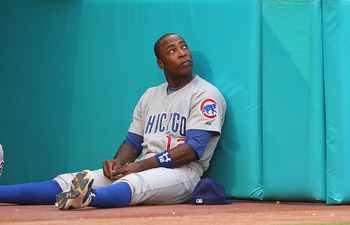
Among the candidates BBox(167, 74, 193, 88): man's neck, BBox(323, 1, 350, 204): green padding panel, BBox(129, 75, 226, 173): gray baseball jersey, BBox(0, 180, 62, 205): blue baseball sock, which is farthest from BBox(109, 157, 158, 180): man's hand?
BBox(323, 1, 350, 204): green padding panel

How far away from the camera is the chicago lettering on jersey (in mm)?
4828

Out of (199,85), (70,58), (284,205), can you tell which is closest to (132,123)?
(199,85)

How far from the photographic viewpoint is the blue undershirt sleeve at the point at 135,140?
511 cm

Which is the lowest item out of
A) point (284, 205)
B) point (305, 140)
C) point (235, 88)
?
point (284, 205)

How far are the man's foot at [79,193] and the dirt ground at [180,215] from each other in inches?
2.2

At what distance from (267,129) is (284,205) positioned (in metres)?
0.63

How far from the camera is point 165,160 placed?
4578mm

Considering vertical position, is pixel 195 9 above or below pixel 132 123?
above

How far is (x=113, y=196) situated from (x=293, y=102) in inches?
64.4

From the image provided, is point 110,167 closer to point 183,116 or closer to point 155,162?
point 155,162

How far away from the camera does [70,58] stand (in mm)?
5742

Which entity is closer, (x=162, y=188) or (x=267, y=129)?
(x=162, y=188)

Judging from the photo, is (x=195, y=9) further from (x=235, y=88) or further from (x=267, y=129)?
(x=267, y=129)

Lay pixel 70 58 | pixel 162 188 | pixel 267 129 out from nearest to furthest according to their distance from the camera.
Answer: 1. pixel 162 188
2. pixel 267 129
3. pixel 70 58
